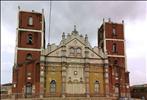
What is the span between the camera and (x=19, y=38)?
48969 mm

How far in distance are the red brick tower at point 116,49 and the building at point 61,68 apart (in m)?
0.18

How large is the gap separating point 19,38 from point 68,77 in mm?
11712

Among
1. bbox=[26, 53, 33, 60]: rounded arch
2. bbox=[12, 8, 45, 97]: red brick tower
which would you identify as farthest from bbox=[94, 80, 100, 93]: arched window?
bbox=[26, 53, 33, 60]: rounded arch

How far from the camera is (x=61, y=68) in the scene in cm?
4534

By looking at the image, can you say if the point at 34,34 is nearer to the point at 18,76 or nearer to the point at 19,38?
the point at 19,38

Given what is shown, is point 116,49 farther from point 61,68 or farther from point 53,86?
point 53,86

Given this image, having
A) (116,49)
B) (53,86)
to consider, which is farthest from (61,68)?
(116,49)

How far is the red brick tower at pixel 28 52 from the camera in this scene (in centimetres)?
4484

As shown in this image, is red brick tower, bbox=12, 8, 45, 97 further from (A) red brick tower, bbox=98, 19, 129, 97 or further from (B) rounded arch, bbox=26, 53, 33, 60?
(A) red brick tower, bbox=98, 19, 129, 97

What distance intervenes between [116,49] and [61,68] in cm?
1414

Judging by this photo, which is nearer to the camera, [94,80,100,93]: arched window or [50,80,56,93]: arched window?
[50,80,56,93]: arched window

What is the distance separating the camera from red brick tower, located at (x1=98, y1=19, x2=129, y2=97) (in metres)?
49.1

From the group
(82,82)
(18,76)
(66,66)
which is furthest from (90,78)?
(18,76)

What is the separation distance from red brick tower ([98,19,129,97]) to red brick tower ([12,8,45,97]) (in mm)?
12598
